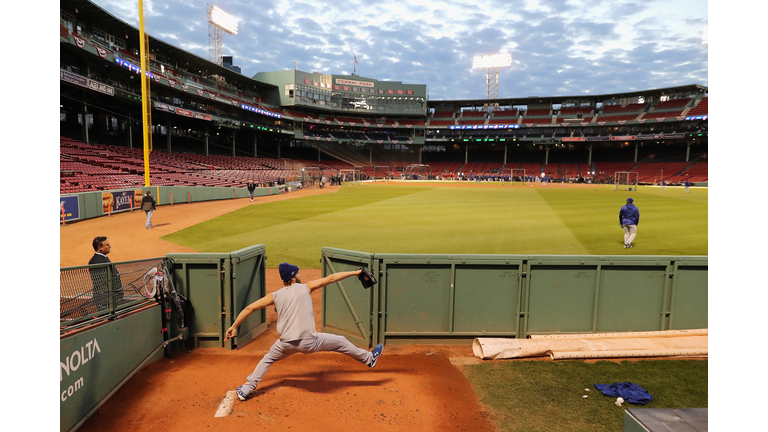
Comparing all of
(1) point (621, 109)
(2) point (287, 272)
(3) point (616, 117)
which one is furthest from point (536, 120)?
(2) point (287, 272)

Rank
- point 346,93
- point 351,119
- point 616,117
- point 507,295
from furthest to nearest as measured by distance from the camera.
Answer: point 351,119
point 346,93
point 616,117
point 507,295

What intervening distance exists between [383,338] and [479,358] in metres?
1.75

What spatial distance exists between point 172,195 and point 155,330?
84.5 ft

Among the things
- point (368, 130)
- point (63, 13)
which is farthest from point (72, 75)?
point (368, 130)

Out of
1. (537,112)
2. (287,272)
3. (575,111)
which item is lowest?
(287,272)

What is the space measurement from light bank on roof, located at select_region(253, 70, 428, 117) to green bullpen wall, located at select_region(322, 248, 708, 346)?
7976 centimetres

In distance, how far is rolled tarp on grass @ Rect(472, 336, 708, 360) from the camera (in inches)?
258

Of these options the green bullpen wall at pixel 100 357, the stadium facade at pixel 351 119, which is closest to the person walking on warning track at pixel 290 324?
the green bullpen wall at pixel 100 357

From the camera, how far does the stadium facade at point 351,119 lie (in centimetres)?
4631

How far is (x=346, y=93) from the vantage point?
295 feet

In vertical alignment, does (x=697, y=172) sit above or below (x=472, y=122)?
below

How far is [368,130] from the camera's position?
92875 millimetres

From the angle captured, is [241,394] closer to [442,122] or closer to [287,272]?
[287,272]

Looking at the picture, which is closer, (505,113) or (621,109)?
(621,109)
